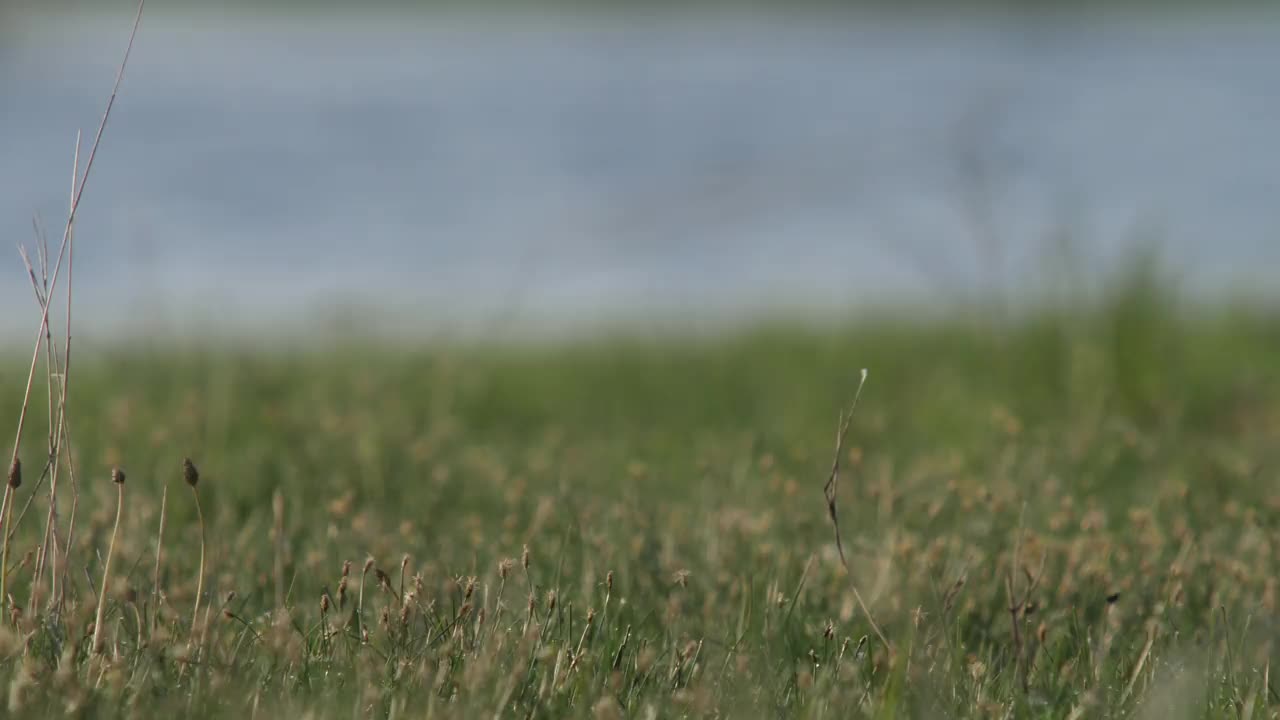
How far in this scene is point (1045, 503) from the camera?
170 inches

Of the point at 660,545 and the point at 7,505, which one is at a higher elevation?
the point at 7,505

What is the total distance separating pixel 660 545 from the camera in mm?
3840

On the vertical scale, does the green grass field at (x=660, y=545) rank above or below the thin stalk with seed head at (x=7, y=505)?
below

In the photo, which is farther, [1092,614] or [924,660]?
[1092,614]

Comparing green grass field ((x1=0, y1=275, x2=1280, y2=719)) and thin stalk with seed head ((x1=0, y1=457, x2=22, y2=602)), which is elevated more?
thin stalk with seed head ((x1=0, y1=457, x2=22, y2=602))

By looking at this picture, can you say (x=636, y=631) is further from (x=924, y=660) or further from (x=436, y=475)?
(x=436, y=475)

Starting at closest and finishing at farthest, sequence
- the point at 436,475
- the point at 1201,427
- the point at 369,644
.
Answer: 1. the point at 369,644
2. the point at 436,475
3. the point at 1201,427

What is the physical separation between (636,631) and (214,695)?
3.48ft

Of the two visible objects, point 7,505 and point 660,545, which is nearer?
point 7,505

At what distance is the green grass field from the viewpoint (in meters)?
2.67

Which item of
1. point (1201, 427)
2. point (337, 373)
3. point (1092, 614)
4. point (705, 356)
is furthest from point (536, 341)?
point (1092, 614)

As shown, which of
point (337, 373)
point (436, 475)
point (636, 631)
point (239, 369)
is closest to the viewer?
point (636, 631)

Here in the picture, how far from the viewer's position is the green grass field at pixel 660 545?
2.67 m

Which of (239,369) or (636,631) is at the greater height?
(239,369)
